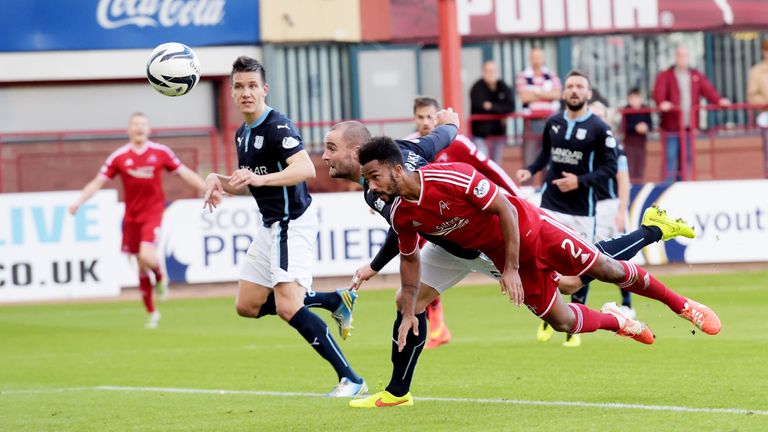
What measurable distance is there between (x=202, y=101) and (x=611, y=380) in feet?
58.6

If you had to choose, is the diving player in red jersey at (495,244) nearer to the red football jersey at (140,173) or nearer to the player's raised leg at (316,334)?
the player's raised leg at (316,334)

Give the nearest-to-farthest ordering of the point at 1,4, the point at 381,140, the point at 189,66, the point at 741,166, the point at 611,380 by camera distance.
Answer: the point at 381,140
the point at 611,380
the point at 189,66
the point at 741,166
the point at 1,4

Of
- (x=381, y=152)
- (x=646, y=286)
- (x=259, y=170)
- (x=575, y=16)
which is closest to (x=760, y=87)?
(x=575, y=16)

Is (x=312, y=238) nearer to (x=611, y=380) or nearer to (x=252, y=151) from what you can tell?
(x=252, y=151)

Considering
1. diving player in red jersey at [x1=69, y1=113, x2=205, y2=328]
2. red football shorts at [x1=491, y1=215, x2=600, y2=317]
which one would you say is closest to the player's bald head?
red football shorts at [x1=491, y1=215, x2=600, y2=317]

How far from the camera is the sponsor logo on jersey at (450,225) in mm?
8523

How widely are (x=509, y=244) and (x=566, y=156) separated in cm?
512

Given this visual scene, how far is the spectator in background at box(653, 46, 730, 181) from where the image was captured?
77.0 feet

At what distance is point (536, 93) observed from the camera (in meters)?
22.5

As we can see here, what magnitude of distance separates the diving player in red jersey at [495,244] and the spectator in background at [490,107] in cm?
1338

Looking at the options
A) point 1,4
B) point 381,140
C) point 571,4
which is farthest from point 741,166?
Answer: point 381,140

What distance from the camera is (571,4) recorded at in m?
27.7

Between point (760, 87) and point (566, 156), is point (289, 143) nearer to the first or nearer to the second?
point (566, 156)

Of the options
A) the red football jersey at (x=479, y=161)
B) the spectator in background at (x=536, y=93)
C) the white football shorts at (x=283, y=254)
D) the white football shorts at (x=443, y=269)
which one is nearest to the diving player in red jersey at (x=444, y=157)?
the red football jersey at (x=479, y=161)
